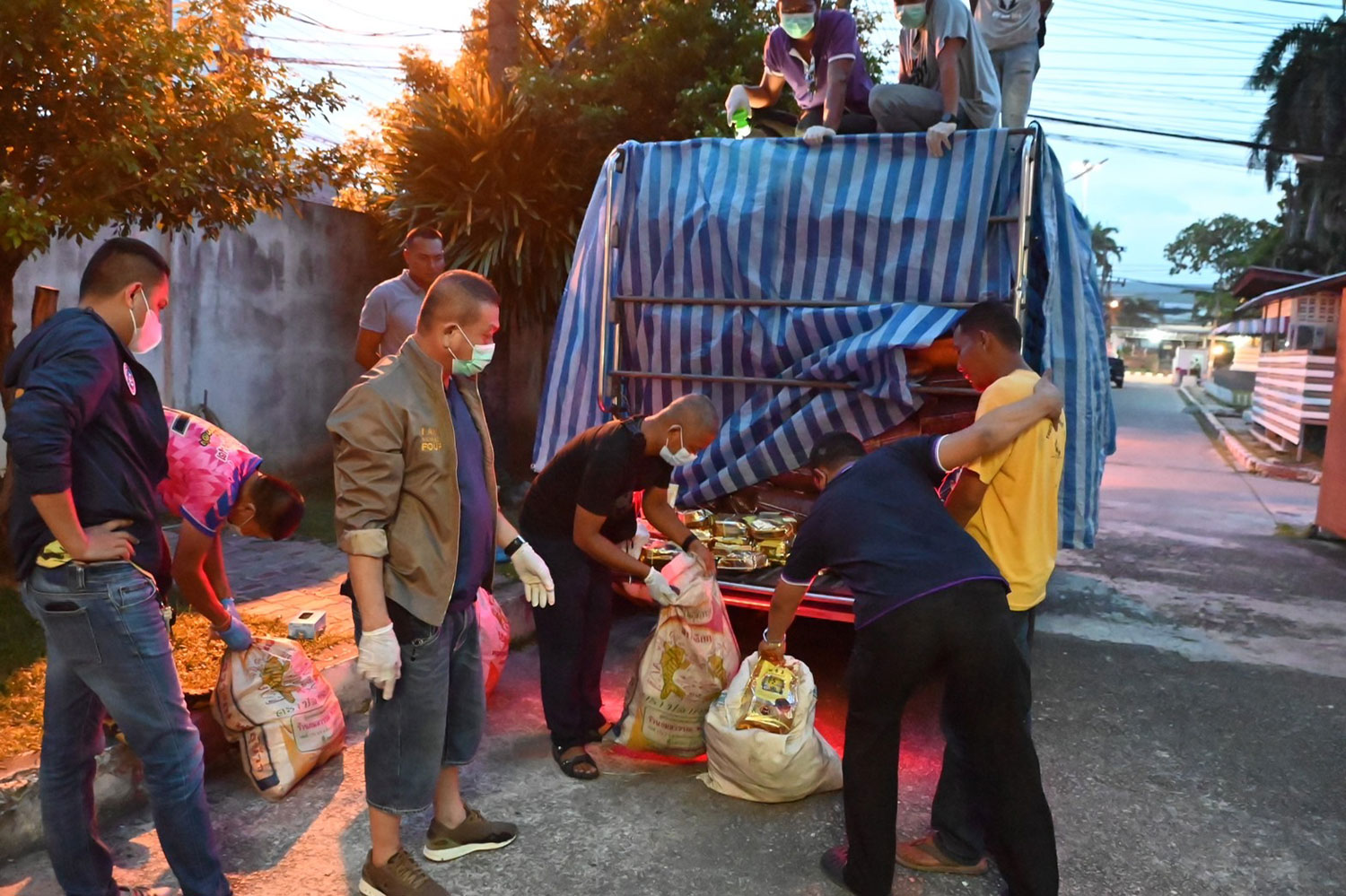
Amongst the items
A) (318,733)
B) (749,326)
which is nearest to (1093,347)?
(749,326)

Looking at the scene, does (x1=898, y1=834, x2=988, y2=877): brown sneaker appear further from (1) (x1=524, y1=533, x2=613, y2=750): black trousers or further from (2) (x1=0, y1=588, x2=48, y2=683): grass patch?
(2) (x1=0, y1=588, x2=48, y2=683): grass patch

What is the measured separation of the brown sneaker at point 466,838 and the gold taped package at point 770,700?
0.87 metres

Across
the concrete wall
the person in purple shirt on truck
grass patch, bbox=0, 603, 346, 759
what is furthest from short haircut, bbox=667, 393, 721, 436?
the concrete wall

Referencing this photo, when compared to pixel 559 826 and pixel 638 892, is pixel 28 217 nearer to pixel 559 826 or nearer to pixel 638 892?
pixel 559 826

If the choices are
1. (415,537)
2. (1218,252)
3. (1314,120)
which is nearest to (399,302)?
(415,537)

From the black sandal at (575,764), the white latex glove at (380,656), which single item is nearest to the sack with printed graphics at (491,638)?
the black sandal at (575,764)

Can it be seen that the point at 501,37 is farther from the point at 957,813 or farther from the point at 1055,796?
the point at 957,813

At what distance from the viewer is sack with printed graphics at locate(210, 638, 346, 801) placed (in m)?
3.33

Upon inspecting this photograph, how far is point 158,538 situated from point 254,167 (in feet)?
8.59

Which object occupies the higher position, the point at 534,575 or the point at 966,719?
the point at 534,575

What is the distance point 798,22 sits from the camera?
552cm

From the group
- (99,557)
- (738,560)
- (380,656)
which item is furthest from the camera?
(738,560)

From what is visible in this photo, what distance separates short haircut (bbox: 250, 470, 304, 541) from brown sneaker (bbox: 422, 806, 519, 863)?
110cm

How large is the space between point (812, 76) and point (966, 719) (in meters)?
4.20
